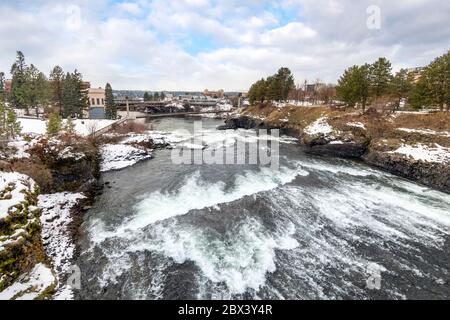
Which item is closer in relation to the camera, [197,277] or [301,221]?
[197,277]

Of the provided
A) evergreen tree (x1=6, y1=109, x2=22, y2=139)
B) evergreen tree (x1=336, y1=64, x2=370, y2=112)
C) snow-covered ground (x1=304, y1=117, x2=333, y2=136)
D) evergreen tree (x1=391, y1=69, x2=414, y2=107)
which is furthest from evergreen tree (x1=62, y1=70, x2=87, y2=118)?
evergreen tree (x1=391, y1=69, x2=414, y2=107)

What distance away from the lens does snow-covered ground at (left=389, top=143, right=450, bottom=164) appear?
69.1 feet

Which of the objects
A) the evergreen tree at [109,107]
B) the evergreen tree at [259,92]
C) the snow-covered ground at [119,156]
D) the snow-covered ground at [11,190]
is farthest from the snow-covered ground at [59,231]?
the evergreen tree at [259,92]

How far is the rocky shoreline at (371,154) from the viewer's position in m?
20.1

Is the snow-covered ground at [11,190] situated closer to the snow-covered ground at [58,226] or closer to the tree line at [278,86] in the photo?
the snow-covered ground at [58,226]

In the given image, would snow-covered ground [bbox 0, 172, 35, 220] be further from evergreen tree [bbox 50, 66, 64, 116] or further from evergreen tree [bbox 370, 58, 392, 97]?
evergreen tree [bbox 50, 66, 64, 116]

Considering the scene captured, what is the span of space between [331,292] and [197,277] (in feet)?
16.2

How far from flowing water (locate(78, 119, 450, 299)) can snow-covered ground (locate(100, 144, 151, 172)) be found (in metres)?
4.83

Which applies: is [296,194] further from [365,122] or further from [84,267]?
[365,122]

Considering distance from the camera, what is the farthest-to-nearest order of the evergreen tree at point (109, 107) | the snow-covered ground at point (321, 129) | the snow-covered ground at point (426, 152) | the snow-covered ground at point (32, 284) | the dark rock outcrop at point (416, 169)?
the evergreen tree at point (109, 107), the snow-covered ground at point (321, 129), the snow-covered ground at point (426, 152), the dark rock outcrop at point (416, 169), the snow-covered ground at point (32, 284)

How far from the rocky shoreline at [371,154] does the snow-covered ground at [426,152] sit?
56 centimetres

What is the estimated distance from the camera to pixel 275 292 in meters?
8.28
